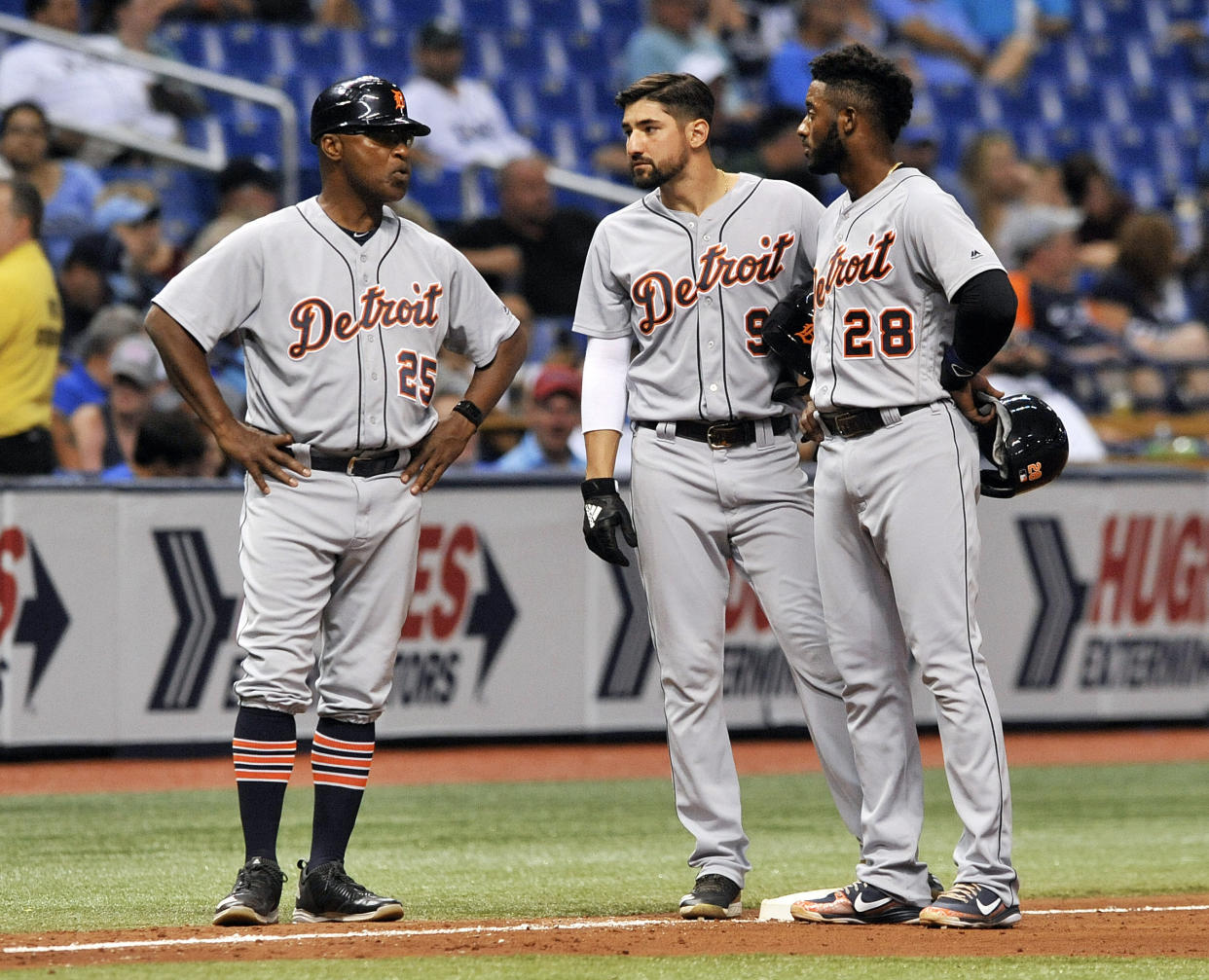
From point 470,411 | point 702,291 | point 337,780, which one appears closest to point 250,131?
point 470,411

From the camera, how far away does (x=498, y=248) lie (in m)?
11.9

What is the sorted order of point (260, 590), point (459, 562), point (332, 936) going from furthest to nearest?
point (459, 562), point (260, 590), point (332, 936)

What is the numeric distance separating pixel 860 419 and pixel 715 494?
0.50 metres

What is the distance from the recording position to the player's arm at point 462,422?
512 centimetres

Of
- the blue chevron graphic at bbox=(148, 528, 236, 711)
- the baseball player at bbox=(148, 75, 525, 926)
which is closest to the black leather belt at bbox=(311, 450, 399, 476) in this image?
the baseball player at bbox=(148, 75, 525, 926)

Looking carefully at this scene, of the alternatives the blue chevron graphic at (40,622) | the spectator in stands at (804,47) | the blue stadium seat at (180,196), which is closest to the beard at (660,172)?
the blue chevron graphic at (40,622)

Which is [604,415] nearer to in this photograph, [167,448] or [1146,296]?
[167,448]

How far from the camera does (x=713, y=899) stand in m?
4.96

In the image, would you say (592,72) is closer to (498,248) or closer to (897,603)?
(498,248)

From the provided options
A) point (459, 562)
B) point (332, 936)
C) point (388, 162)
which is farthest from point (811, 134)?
point (459, 562)

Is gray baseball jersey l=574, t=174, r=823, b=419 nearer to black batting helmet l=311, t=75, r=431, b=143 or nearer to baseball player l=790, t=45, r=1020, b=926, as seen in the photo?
baseball player l=790, t=45, r=1020, b=926

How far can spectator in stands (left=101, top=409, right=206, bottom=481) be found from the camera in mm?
9062

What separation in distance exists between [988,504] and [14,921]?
5.88 m

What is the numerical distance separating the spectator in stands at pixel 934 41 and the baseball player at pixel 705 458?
11.9 metres
